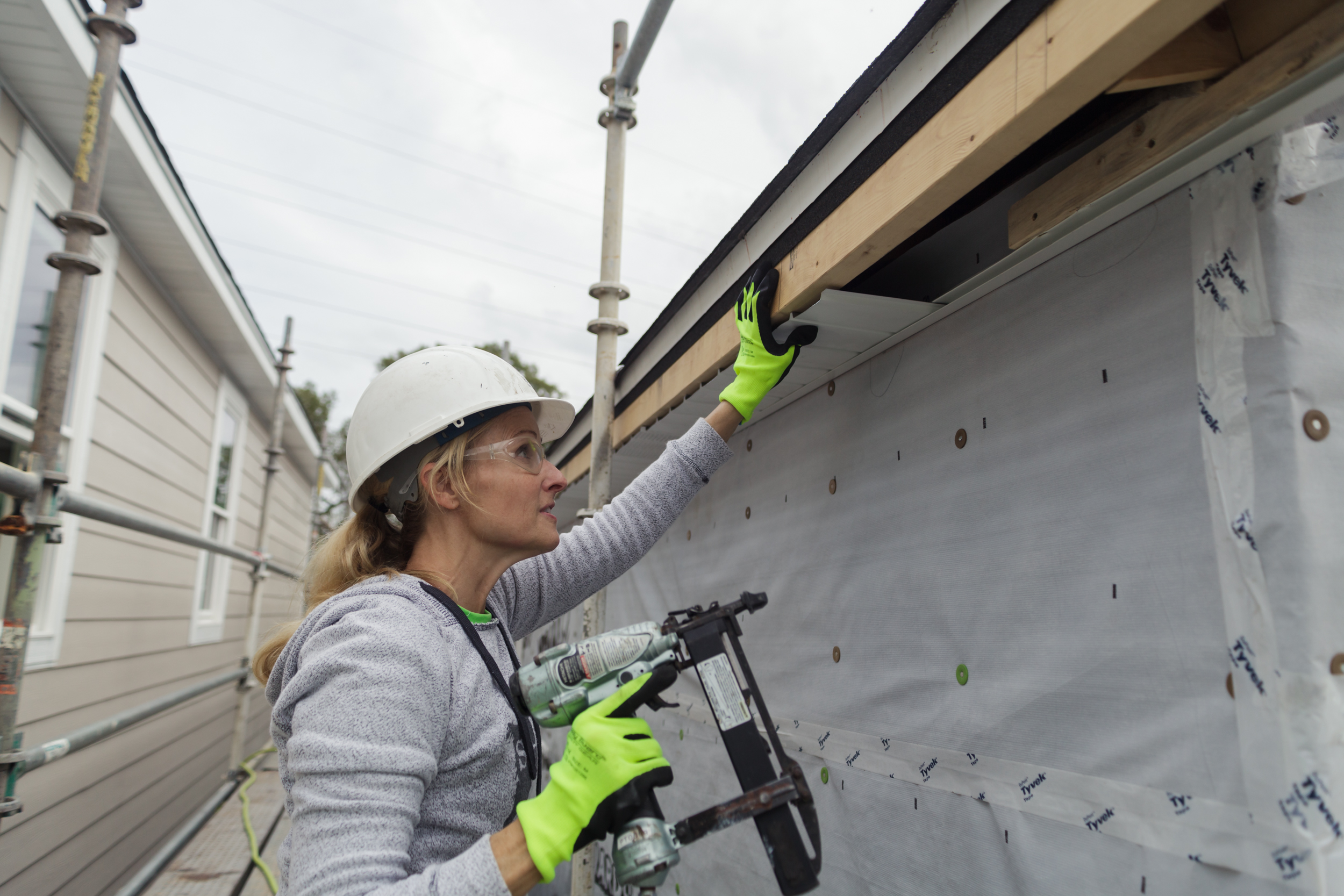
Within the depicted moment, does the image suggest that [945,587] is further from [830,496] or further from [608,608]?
[608,608]

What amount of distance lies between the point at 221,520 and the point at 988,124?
7934 mm

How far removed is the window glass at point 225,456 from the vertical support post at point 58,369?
4638mm

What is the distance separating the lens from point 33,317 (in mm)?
3594

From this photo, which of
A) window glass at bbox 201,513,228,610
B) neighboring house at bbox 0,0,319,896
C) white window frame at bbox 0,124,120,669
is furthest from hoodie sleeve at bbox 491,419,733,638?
window glass at bbox 201,513,228,610

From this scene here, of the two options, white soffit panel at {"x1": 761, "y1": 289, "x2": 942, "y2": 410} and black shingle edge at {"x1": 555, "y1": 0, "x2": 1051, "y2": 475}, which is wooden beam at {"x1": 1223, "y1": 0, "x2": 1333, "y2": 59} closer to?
black shingle edge at {"x1": 555, "y1": 0, "x2": 1051, "y2": 475}

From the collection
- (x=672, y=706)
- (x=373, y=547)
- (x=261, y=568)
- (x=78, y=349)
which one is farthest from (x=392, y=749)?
(x=261, y=568)

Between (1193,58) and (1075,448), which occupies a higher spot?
(1193,58)

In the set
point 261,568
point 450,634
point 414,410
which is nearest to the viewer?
point 450,634

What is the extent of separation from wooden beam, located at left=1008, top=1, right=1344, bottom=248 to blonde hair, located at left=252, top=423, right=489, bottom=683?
1353 mm

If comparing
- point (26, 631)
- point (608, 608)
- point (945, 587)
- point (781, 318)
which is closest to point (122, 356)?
point (26, 631)

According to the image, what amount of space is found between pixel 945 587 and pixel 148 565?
5.53 meters

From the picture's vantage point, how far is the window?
6.67 metres

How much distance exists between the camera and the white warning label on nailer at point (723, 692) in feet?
4.56

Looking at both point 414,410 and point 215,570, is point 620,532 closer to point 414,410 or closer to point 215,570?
point 414,410
